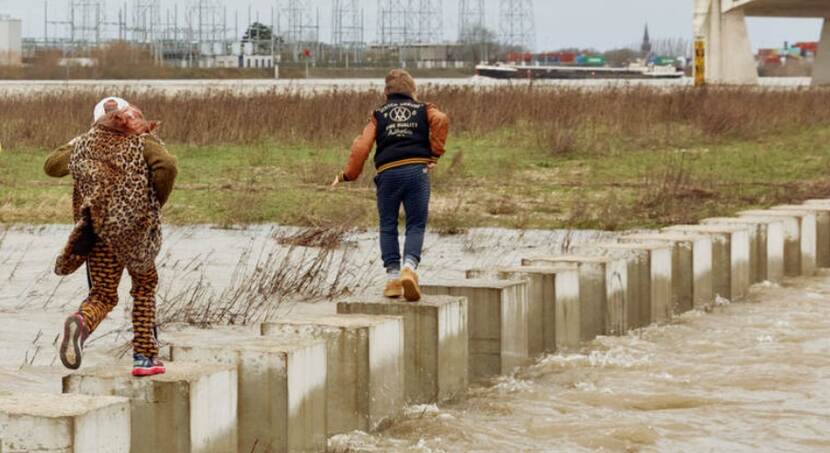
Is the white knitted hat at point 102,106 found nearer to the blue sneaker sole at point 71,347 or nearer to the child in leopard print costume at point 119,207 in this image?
the child in leopard print costume at point 119,207

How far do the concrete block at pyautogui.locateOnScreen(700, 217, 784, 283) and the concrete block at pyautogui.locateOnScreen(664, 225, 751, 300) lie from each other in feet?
2.14

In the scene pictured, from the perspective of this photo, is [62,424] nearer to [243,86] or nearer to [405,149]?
[405,149]

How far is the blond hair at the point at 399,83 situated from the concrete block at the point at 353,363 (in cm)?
200

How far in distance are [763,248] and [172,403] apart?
30.8ft

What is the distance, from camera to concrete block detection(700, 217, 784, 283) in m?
15.8

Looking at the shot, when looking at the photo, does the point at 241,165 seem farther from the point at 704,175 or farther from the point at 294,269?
the point at 294,269

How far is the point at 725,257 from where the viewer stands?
1480cm

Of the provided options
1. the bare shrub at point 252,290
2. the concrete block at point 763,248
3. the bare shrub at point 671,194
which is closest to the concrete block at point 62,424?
the bare shrub at point 252,290

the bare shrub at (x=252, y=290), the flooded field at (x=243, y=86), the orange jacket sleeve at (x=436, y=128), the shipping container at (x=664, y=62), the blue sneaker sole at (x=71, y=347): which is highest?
the shipping container at (x=664, y=62)

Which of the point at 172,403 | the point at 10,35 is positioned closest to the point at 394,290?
the point at 172,403

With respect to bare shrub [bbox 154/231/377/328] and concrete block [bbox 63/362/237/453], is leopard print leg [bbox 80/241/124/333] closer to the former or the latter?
concrete block [bbox 63/362/237/453]

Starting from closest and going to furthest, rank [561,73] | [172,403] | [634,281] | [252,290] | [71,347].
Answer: [172,403]
[71,347]
[634,281]
[252,290]
[561,73]

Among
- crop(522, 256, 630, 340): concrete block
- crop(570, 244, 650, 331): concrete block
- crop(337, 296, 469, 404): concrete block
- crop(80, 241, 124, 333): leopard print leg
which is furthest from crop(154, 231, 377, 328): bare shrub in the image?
crop(80, 241, 124, 333): leopard print leg

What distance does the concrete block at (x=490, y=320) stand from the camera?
10.8 m
